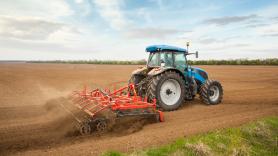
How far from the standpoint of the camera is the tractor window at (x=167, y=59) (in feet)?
30.5

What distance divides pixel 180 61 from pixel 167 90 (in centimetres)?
141

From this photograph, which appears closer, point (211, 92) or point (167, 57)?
point (167, 57)

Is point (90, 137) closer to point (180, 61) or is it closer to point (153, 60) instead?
point (153, 60)

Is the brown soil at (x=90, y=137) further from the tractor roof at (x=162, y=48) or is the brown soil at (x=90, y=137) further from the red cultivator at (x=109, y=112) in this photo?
the tractor roof at (x=162, y=48)

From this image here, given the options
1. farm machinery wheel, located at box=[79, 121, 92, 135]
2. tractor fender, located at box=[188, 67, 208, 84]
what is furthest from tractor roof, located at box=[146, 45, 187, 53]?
farm machinery wheel, located at box=[79, 121, 92, 135]

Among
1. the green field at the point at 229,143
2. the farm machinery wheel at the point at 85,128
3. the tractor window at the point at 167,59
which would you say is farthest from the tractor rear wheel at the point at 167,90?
the farm machinery wheel at the point at 85,128

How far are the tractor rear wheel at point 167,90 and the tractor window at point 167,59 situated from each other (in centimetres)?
57

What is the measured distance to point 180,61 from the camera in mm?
9625

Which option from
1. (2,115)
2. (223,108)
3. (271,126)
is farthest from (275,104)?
(2,115)

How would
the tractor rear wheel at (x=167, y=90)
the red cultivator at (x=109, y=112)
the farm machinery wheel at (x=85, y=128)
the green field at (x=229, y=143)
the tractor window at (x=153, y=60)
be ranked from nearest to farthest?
the green field at (x=229, y=143) → the farm machinery wheel at (x=85, y=128) → the red cultivator at (x=109, y=112) → the tractor rear wheel at (x=167, y=90) → the tractor window at (x=153, y=60)

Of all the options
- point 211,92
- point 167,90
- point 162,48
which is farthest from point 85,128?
point 211,92

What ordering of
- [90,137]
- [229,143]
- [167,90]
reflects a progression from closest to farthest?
[229,143] < [90,137] < [167,90]

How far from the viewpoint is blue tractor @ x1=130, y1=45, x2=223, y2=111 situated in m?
8.66

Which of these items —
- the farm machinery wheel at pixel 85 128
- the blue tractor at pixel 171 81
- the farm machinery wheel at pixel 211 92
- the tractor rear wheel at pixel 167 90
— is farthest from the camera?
the farm machinery wheel at pixel 211 92
